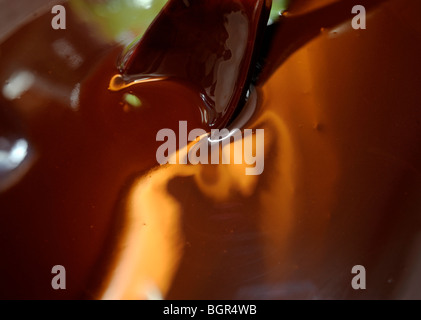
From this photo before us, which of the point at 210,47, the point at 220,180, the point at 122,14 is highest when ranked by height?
the point at 122,14

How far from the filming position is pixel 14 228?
76 cm

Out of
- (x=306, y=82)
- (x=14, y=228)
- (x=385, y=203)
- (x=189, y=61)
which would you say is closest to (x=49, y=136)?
(x=14, y=228)

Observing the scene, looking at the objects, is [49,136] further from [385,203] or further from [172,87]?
[385,203]

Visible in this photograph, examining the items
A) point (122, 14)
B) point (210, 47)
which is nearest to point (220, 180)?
point (210, 47)

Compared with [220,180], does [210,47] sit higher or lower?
higher

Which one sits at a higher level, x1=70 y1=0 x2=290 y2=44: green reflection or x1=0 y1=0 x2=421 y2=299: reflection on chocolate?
x1=70 y1=0 x2=290 y2=44: green reflection

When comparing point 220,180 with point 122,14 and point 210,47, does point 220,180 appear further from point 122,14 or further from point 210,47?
point 122,14

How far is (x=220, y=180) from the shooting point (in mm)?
799

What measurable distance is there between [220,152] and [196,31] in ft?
0.74

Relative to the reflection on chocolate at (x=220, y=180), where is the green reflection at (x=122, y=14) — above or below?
above

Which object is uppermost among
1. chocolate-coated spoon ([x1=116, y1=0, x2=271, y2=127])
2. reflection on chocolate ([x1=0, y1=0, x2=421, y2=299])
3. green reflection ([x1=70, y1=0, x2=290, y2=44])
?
green reflection ([x1=70, y1=0, x2=290, y2=44])

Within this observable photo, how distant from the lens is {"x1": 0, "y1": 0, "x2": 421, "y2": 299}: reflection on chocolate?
2.44 ft

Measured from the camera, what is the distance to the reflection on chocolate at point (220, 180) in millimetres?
744

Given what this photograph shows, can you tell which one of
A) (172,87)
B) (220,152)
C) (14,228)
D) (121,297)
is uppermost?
(172,87)
